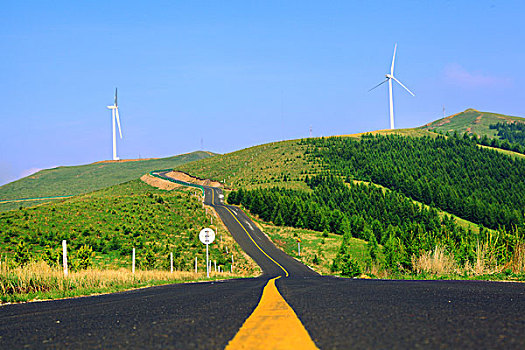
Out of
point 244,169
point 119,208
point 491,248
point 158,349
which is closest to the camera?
point 158,349

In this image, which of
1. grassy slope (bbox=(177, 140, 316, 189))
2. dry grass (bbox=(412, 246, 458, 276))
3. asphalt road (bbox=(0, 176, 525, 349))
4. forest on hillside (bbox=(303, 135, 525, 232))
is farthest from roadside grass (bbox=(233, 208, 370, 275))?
forest on hillside (bbox=(303, 135, 525, 232))

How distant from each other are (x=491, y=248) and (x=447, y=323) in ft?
44.8

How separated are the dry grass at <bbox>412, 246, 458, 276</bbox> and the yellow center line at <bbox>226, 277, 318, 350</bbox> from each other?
47.7ft

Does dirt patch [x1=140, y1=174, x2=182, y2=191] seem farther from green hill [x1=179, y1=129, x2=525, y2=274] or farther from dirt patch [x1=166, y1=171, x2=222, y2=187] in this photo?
green hill [x1=179, y1=129, x2=525, y2=274]

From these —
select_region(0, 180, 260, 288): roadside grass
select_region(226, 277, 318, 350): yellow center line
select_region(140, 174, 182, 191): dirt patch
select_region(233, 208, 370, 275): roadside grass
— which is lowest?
select_region(233, 208, 370, 275): roadside grass

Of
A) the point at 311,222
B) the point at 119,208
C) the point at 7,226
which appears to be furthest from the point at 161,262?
the point at 311,222

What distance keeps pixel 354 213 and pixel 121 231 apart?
6278 cm

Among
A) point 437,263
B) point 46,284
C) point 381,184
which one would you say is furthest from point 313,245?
point 381,184

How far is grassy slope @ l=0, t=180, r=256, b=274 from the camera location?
49.0 metres

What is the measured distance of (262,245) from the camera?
6875cm

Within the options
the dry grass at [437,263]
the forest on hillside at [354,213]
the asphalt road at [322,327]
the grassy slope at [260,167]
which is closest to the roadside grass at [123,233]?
the forest on hillside at [354,213]

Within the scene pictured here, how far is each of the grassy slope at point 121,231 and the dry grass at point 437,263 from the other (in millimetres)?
27223

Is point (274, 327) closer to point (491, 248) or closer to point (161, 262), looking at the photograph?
point (491, 248)

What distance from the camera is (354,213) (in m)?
108
